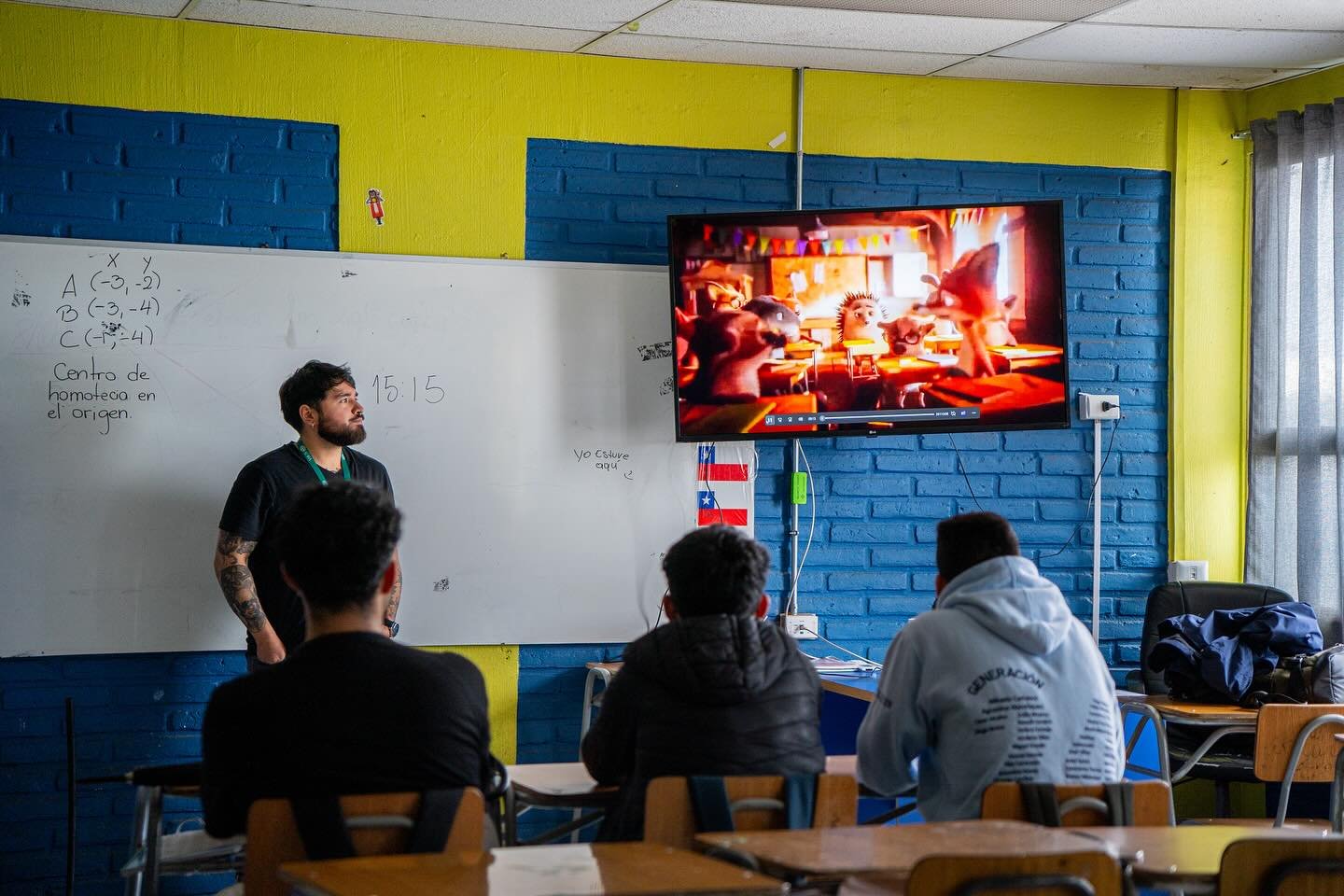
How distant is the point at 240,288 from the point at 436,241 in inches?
24.5

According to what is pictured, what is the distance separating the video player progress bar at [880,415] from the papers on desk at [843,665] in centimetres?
74

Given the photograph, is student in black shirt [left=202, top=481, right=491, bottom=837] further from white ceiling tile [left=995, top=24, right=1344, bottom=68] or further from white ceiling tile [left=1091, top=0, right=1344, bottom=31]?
white ceiling tile [left=995, top=24, right=1344, bottom=68]

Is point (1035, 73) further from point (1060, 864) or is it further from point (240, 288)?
point (1060, 864)

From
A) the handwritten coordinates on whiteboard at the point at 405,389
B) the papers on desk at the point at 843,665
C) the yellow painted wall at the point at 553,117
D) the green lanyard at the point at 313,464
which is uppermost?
the yellow painted wall at the point at 553,117

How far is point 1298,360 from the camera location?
4867 mm

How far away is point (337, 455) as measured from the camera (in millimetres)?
4219

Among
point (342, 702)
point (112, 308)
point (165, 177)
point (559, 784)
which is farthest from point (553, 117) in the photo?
point (342, 702)

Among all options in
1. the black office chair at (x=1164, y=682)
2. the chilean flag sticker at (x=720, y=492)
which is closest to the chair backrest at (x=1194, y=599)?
the black office chair at (x=1164, y=682)

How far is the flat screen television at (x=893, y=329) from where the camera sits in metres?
4.51

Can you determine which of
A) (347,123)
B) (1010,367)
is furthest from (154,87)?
(1010,367)

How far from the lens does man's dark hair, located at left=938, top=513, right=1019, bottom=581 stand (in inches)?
111

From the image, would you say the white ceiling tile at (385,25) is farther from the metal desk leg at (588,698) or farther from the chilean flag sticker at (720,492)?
the metal desk leg at (588,698)

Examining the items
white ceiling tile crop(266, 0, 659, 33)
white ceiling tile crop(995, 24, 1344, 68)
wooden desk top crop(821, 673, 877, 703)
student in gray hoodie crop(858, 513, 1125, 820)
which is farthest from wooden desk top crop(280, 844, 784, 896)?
white ceiling tile crop(995, 24, 1344, 68)

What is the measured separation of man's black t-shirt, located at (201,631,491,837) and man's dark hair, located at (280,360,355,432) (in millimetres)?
2105
